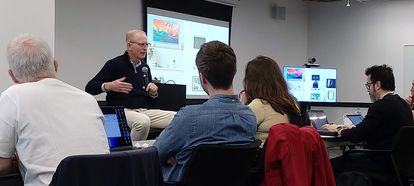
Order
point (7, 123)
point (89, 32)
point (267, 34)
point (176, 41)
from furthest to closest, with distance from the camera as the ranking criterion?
point (267, 34) < point (176, 41) < point (89, 32) < point (7, 123)

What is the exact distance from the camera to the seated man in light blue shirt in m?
2.19

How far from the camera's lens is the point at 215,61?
231 cm

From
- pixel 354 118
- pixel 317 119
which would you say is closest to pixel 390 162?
pixel 317 119

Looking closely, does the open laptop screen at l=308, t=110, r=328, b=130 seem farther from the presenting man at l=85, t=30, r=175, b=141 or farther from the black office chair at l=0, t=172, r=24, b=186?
the black office chair at l=0, t=172, r=24, b=186

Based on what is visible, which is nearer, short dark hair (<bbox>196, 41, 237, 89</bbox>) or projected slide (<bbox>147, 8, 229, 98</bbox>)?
short dark hair (<bbox>196, 41, 237, 89</bbox>)

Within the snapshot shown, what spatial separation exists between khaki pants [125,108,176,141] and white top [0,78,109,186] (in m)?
1.80

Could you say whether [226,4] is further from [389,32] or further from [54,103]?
[54,103]

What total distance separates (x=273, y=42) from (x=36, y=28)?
5986 mm

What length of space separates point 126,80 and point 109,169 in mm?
2513

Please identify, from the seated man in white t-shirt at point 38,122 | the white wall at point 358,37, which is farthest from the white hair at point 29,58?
the white wall at point 358,37

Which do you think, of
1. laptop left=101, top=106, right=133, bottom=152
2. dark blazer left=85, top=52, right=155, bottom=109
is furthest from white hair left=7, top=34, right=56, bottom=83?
dark blazer left=85, top=52, right=155, bottom=109

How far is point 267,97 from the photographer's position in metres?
2.96

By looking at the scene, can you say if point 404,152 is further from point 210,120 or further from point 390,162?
point 210,120

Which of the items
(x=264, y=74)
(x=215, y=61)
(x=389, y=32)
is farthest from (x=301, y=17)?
(x=215, y=61)
